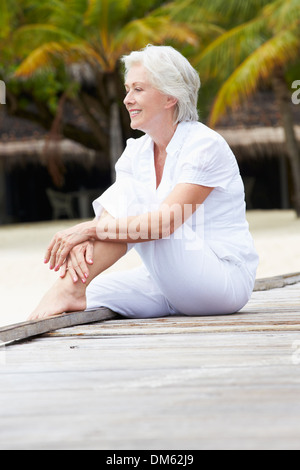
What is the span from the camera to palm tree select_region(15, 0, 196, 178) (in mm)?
12367

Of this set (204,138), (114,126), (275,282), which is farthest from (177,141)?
(114,126)

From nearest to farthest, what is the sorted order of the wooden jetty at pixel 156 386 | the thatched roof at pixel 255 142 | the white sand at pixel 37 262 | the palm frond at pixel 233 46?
the wooden jetty at pixel 156 386, the white sand at pixel 37 262, the palm frond at pixel 233 46, the thatched roof at pixel 255 142

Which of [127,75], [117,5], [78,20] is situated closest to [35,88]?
[78,20]

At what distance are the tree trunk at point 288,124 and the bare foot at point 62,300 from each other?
1127 centimetres

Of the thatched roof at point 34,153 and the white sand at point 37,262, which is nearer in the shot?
the white sand at point 37,262

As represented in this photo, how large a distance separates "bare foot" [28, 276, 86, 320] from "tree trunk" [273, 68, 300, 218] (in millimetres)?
11266

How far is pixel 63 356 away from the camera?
2270mm

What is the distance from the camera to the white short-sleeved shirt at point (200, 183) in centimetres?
277

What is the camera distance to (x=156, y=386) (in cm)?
184

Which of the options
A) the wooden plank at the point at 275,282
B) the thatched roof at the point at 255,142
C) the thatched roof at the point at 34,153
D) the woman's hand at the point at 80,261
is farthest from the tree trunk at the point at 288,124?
the woman's hand at the point at 80,261

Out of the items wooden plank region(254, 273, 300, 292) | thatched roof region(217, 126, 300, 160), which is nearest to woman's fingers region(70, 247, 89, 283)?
wooden plank region(254, 273, 300, 292)

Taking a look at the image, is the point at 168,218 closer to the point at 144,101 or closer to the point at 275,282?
the point at 144,101

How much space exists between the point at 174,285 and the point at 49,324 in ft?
1.45

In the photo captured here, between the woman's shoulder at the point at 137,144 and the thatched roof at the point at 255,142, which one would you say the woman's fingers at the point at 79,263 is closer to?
the woman's shoulder at the point at 137,144
